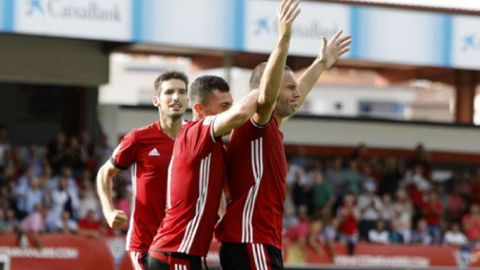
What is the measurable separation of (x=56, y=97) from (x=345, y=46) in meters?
15.0

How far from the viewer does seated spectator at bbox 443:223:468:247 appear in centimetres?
2192

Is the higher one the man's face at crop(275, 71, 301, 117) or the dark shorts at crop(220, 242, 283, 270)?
the man's face at crop(275, 71, 301, 117)

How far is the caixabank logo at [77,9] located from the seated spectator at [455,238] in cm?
745

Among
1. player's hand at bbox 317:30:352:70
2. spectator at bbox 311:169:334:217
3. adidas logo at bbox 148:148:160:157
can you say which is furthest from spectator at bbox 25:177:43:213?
player's hand at bbox 317:30:352:70

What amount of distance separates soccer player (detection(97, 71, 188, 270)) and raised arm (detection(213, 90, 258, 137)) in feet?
5.11

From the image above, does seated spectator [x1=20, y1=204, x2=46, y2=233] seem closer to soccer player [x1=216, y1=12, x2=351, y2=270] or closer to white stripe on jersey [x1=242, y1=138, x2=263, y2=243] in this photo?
soccer player [x1=216, y1=12, x2=351, y2=270]

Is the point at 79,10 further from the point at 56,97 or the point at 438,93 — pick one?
the point at 438,93

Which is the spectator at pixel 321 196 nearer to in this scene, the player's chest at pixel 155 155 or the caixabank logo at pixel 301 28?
the caixabank logo at pixel 301 28

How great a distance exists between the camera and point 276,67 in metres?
6.18

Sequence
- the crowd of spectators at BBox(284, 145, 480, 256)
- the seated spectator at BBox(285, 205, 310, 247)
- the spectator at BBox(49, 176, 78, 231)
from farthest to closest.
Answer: the crowd of spectators at BBox(284, 145, 480, 256) → the seated spectator at BBox(285, 205, 310, 247) → the spectator at BBox(49, 176, 78, 231)

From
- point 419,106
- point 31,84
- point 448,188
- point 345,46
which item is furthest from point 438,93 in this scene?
point 345,46

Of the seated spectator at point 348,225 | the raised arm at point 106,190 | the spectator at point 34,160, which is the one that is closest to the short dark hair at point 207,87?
the raised arm at point 106,190

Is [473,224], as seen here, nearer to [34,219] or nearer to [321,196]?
[321,196]

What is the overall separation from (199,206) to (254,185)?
335mm
